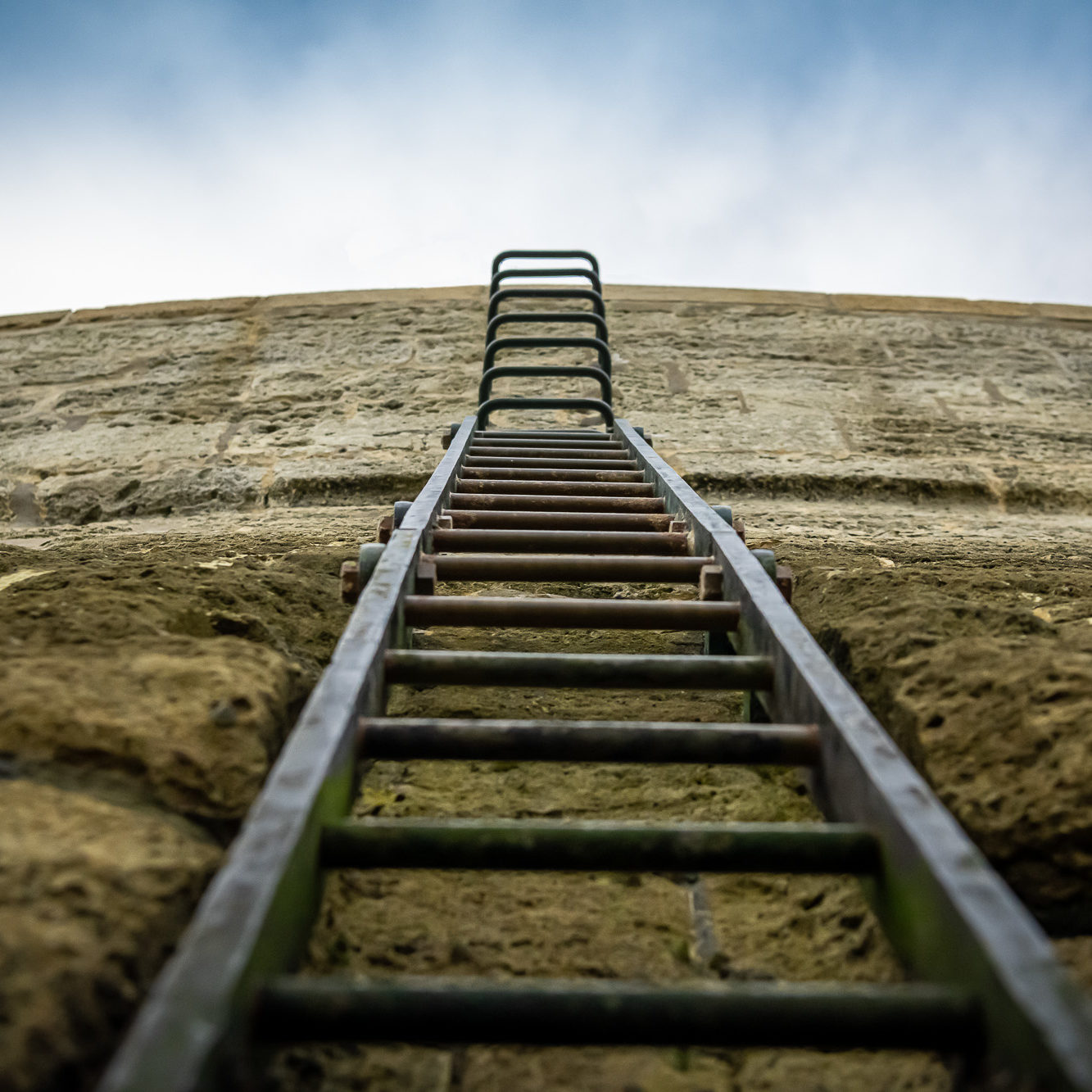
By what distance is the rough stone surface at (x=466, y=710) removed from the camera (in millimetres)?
853

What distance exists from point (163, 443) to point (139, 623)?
3104mm

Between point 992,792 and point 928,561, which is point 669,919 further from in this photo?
point 928,561

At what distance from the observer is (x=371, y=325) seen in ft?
16.7

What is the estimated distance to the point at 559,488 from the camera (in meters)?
2.47

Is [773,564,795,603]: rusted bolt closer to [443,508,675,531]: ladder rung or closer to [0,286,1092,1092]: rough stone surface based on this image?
[0,286,1092,1092]: rough stone surface

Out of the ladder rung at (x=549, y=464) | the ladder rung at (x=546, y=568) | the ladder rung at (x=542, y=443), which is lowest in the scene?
the ladder rung at (x=546, y=568)

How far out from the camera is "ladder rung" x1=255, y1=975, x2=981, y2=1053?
0.69 metres

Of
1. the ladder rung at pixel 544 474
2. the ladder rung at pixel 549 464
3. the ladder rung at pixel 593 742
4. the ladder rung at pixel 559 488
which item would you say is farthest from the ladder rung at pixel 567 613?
the ladder rung at pixel 549 464

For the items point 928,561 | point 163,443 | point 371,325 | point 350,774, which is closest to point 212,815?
point 350,774

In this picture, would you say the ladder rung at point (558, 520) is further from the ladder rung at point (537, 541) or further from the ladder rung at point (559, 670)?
the ladder rung at point (559, 670)

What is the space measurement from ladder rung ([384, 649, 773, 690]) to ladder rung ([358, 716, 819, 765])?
17 cm

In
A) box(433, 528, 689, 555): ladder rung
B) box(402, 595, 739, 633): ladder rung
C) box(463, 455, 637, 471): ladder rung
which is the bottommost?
box(402, 595, 739, 633): ladder rung

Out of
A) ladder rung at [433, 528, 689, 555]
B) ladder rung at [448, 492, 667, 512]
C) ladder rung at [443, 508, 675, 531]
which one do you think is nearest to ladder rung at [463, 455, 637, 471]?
ladder rung at [448, 492, 667, 512]

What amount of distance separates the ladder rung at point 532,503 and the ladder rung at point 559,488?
8 cm
